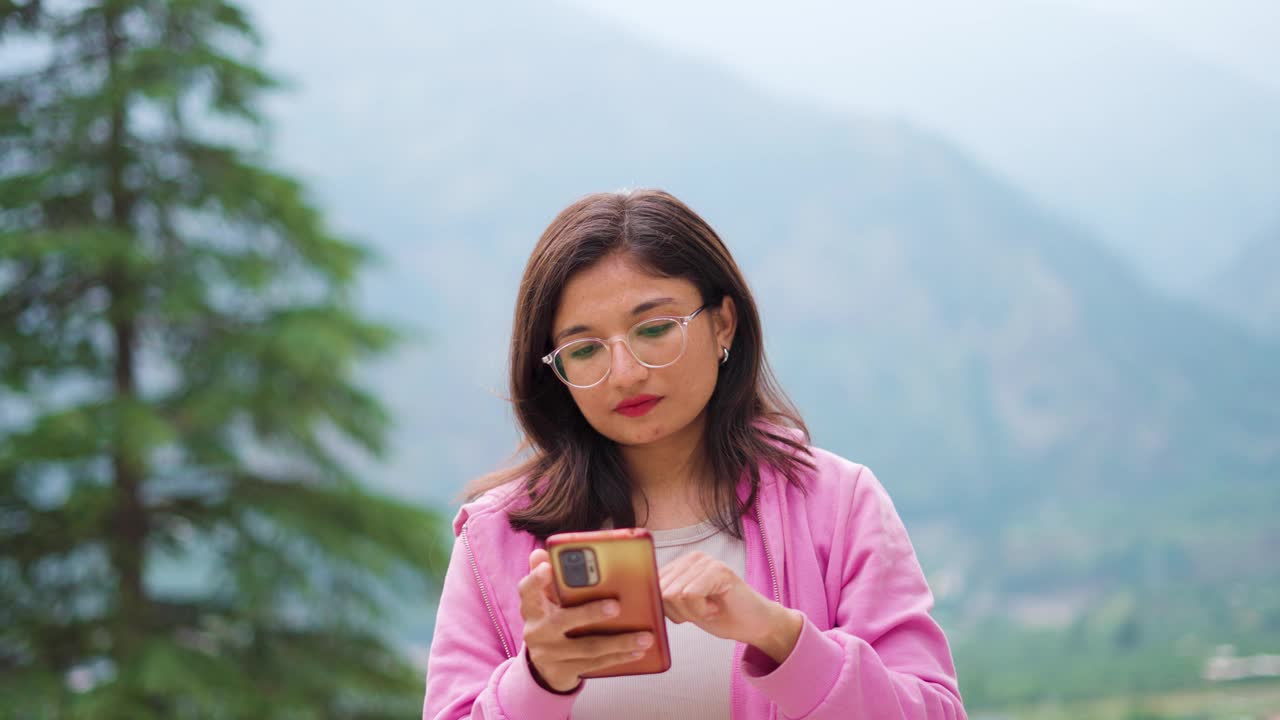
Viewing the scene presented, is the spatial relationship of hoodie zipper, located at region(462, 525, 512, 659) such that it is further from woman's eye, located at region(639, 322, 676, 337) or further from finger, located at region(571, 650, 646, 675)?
woman's eye, located at region(639, 322, 676, 337)

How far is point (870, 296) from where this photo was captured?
22281mm

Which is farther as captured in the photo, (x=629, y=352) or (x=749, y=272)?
(x=749, y=272)

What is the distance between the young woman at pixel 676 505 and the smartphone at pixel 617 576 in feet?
0.15

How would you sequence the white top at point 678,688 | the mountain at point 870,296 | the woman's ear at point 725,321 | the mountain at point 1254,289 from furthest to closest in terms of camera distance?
the mountain at point 1254,289, the mountain at point 870,296, the woman's ear at point 725,321, the white top at point 678,688

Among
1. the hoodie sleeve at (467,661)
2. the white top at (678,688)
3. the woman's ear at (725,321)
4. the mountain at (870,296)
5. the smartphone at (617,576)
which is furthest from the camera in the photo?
the mountain at (870,296)

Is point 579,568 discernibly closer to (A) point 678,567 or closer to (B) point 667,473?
(A) point 678,567

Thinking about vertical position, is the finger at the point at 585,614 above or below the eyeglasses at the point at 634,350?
below

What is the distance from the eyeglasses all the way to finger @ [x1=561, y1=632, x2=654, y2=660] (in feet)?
1.13

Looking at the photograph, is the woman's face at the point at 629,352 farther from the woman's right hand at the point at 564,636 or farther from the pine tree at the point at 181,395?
the pine tree at the point at 181,395

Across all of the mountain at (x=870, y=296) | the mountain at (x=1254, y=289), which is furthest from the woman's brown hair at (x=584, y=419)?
the mountain at (x=1254, y=289)

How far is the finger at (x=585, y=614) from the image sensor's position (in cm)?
119

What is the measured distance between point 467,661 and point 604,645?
0.29 meters

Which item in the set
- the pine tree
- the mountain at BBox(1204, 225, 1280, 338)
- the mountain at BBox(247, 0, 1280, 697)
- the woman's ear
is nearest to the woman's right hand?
the woman's ear

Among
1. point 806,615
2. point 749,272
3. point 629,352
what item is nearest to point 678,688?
point 806,615
